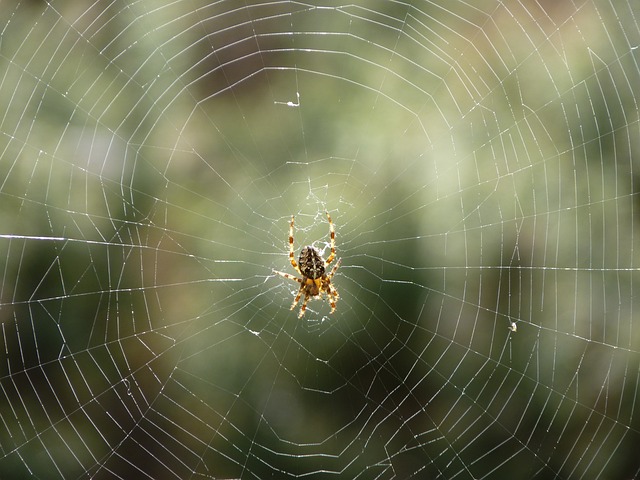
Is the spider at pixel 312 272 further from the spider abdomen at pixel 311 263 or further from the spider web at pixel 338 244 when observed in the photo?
the spider web at pixel 338 244

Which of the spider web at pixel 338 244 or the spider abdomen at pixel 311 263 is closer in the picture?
the spider abdomen at pixel 311 263

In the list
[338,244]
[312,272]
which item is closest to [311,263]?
[312,272]

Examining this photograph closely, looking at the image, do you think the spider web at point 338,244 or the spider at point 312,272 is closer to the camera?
the spider at point 312,272

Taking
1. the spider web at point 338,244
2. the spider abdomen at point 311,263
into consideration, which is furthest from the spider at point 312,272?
the spider web at point 338,244

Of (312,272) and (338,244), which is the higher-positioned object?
(338,244)

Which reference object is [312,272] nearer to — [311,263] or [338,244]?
[311,263]

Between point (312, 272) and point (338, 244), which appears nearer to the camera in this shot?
point (312, 272)

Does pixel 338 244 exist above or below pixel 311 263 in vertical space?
above
